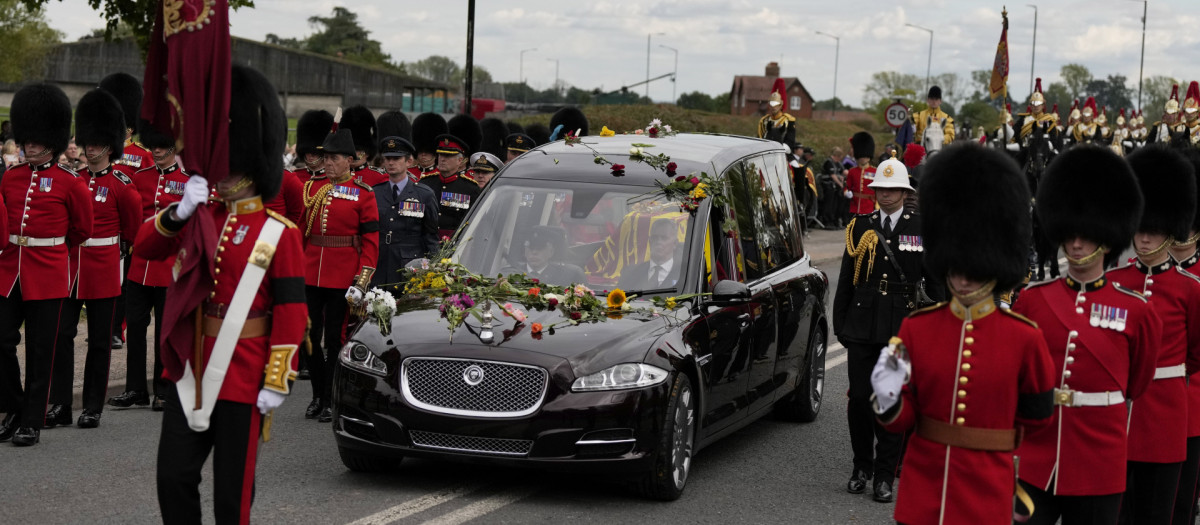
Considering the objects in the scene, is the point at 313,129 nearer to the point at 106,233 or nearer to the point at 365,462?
the point at 106,233

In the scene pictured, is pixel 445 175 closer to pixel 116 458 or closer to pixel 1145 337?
pixel 116 458

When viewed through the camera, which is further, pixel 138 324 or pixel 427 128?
pixel 427 128

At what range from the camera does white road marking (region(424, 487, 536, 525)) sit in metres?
7.17

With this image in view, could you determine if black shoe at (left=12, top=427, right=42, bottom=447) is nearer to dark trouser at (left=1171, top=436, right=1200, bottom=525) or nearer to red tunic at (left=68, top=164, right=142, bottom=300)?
red tunic at (left=68, top=164, right=142, bottom=300)

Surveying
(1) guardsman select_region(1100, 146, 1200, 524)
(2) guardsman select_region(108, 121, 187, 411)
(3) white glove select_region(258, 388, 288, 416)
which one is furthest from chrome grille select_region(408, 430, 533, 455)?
(2) guardsman select_region(108, 121, 187, 411)

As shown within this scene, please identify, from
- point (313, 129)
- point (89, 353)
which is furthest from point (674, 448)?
point (313, 129)

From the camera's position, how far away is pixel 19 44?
62.7 metres

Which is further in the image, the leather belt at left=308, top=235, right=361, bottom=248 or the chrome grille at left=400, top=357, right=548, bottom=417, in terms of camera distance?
the leather belt at left=308, top=235, right=361, bottom=248

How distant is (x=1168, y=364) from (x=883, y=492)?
2.26 metres

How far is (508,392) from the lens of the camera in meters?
7.36

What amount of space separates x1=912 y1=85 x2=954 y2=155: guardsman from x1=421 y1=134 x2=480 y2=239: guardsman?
47.1ft

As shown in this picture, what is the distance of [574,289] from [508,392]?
3.09 feet

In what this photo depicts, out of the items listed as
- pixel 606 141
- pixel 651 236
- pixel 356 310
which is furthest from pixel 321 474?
pixel 606 141

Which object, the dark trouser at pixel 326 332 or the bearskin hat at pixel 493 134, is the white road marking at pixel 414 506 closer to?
the dark trouser at pixel 326 332
